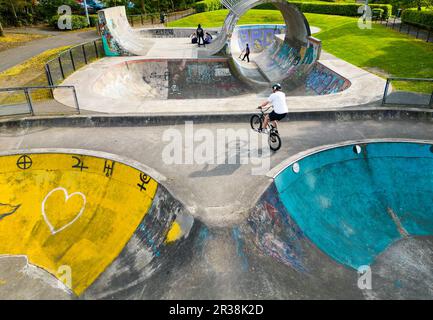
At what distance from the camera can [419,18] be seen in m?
33.1

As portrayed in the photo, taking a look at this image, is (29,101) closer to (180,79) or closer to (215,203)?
(215,203)

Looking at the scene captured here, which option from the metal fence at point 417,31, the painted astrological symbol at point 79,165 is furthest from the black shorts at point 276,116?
the metal fence at point 417,31

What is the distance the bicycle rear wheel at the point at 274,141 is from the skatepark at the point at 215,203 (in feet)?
0.91

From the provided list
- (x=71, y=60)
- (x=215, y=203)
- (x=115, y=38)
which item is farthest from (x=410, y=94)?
(x=115, y=38)

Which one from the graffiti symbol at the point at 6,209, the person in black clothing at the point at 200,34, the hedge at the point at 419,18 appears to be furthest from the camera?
the hedge at the point at 419,18

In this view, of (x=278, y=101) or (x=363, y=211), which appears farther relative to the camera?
(x=278, y=101)

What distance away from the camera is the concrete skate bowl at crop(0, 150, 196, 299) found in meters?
7.34

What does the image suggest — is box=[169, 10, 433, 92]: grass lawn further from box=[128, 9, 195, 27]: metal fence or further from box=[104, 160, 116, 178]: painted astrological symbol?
box=[104, 160, 116, 178]: painted astrological symbol

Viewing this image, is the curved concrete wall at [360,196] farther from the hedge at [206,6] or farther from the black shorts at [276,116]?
the hedge at [206,6]

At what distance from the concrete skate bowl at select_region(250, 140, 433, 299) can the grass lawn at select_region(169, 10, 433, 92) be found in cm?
679

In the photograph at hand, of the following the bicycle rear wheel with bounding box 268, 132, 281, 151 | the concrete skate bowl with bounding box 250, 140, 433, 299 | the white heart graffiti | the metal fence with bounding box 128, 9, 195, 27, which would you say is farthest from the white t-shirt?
the metal fence with bounding box 128, 9, 195, 27

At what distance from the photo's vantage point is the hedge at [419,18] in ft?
102

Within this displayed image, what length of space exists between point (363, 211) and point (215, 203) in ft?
15.2
